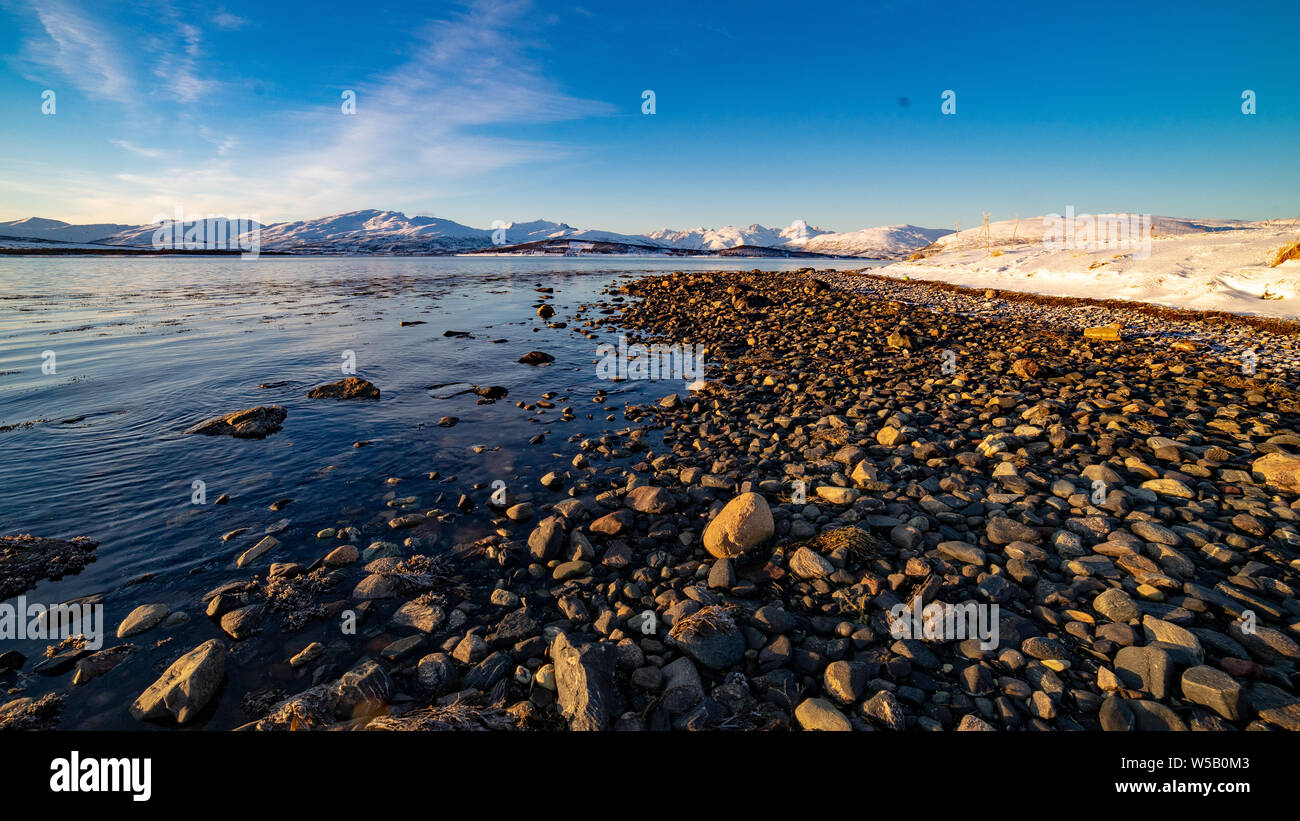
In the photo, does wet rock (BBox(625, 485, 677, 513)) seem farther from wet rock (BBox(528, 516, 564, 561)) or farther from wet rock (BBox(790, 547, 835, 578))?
wet rock (BBox(790, 547, 835, 578))

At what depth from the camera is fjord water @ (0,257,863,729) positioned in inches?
211

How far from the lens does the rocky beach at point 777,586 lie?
369 cm

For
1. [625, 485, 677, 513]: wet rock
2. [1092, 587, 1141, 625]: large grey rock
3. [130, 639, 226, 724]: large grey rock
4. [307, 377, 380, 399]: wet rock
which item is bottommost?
[130, 639, 226, 724]: large grey rock

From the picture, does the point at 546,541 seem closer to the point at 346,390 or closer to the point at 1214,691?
the point at 1214,691

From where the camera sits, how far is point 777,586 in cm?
518

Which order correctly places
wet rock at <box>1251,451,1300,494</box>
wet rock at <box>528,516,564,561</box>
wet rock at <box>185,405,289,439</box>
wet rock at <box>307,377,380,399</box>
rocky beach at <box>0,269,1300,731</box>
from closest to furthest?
1. rocky beach at <box>0,269,1300,731</box>
2. wet rock at <box>528,516,564,561</box>
3. wet rock at <box>1251,451,1300,494</box>
4. wet rock at <box>185,405,289,439</box>
5. wet rock at <box>307,377,380,399</box>

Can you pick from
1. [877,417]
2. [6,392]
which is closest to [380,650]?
[877,417]

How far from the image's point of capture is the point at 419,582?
5.45 meters

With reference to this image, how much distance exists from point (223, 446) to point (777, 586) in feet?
36.3

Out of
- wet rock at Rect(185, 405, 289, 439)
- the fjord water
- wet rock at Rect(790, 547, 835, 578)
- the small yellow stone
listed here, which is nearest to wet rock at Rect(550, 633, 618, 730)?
the fjord water

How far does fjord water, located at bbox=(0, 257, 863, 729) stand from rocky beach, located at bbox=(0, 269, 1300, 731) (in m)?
0.15

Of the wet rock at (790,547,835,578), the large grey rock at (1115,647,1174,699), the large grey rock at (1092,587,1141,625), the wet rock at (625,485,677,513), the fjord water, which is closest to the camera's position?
the large grey rock at (1115,647,1174,699)
